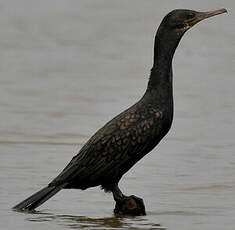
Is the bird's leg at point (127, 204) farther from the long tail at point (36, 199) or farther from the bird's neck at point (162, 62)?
the bird's neck at point (162, 62)

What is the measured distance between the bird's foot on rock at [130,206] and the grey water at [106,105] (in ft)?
0.26

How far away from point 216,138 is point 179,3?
8.64 metres

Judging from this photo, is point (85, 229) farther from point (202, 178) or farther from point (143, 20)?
point (143, 20)

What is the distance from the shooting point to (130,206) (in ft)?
33.0

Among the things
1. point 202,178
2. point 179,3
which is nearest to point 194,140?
point 202,178

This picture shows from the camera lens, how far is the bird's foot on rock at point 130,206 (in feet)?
33.0

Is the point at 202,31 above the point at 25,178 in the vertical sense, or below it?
above

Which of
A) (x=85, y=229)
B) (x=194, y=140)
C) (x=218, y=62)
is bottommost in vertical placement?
(x=85, y=229)

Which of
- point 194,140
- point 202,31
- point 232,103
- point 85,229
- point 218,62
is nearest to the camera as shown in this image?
point 85,229

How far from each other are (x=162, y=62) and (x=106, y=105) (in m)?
4.45

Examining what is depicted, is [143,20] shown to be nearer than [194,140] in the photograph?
No

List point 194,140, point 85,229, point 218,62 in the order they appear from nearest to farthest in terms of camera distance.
Answer: point 85,229 < point 194,140 < point 218,62

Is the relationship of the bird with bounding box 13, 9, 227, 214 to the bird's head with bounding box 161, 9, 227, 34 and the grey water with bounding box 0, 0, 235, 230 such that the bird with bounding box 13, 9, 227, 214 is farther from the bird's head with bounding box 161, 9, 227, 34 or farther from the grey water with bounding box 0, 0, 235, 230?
the bird's head with bounding box 161, 9, 227, 34

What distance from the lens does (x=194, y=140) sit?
13336mm
